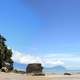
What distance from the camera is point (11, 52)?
250ft

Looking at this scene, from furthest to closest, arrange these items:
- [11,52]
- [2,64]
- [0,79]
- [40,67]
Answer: [11,52]
[2,64]
[40,67]
[0,79]

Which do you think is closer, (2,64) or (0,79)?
(0,79)

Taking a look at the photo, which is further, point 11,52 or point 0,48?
point 11,52

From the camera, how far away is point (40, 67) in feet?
189

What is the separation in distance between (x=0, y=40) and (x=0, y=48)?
8648mm

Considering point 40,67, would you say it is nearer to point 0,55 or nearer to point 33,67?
point 33,67

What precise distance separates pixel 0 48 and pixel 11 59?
8.53 m

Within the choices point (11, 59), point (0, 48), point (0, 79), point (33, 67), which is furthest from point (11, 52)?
point (0, 79)

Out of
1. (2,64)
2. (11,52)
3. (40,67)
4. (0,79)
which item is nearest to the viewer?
(0,79)

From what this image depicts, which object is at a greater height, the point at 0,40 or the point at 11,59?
the point at 0,40

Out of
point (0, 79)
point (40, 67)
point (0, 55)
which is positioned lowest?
point (0, 79)

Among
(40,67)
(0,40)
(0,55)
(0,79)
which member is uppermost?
(0,40)

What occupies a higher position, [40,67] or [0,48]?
[0,48]

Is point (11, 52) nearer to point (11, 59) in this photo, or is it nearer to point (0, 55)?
point (11, 59)
